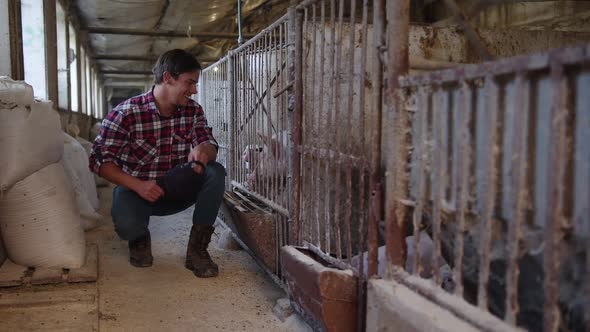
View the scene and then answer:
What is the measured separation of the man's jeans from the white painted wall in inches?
53.7

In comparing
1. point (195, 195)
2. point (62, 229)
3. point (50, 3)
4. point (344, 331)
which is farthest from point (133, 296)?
point (50, 3)

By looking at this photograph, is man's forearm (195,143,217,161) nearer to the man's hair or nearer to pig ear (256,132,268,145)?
pig ear (256,132,268,145)

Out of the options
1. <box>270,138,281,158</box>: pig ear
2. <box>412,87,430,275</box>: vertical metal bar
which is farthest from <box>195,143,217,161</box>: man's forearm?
<box>412,87,430,275</box>: vertical metal bar

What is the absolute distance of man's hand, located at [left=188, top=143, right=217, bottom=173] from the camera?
2.98m

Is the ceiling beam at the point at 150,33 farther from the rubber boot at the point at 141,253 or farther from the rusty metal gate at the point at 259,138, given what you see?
the rubber boot at the point at 141,253

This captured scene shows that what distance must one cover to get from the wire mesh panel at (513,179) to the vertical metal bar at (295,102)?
82 cm

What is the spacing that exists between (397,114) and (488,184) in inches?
16.4

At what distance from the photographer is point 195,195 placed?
10.3 ft

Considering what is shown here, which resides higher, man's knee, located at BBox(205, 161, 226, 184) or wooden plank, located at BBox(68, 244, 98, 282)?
man's knee, located at BBox(205, 161, 226, 184)

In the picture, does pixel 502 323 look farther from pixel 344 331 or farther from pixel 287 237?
pixel 287 237

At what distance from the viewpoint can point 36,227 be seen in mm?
2633

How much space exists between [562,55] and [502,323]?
61 centimetres

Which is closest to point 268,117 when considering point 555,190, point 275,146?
point 275,146

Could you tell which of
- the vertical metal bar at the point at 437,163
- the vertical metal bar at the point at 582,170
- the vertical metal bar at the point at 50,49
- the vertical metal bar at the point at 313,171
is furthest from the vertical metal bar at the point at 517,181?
the vertical metal bar at the point at 50,49
